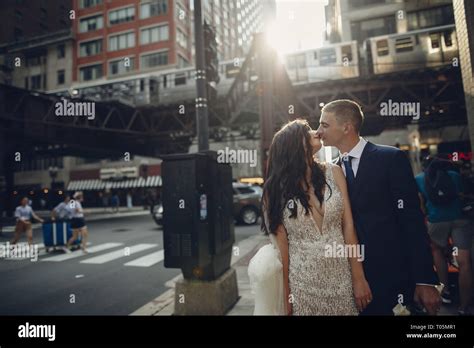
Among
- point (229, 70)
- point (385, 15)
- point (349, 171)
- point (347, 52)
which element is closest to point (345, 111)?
point (349, 171)

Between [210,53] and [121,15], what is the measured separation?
1960mm

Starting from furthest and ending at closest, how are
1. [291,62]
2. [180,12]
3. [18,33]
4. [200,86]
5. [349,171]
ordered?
[291,62], [180,12], [200,86], [18,33], [349,171]

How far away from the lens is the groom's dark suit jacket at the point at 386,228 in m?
1.86

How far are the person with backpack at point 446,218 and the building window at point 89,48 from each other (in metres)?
7.34

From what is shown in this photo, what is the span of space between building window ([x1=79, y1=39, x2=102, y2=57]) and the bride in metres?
6.93

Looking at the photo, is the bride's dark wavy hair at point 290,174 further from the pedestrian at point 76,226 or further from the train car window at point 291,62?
the train car window at point 291,62

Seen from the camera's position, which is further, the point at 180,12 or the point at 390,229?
the point at 180,12

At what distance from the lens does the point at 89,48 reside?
746 cm

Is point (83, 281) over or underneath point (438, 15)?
underneath

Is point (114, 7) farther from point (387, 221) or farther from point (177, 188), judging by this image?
point (387, 221)

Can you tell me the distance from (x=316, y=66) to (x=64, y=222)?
1426 centimetres

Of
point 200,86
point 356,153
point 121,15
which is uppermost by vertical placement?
point 121,15

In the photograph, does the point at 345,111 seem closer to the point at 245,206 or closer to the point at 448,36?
the point at 448,36

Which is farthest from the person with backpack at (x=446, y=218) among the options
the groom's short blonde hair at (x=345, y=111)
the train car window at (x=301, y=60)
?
the train car window at (x=301, y=60)
